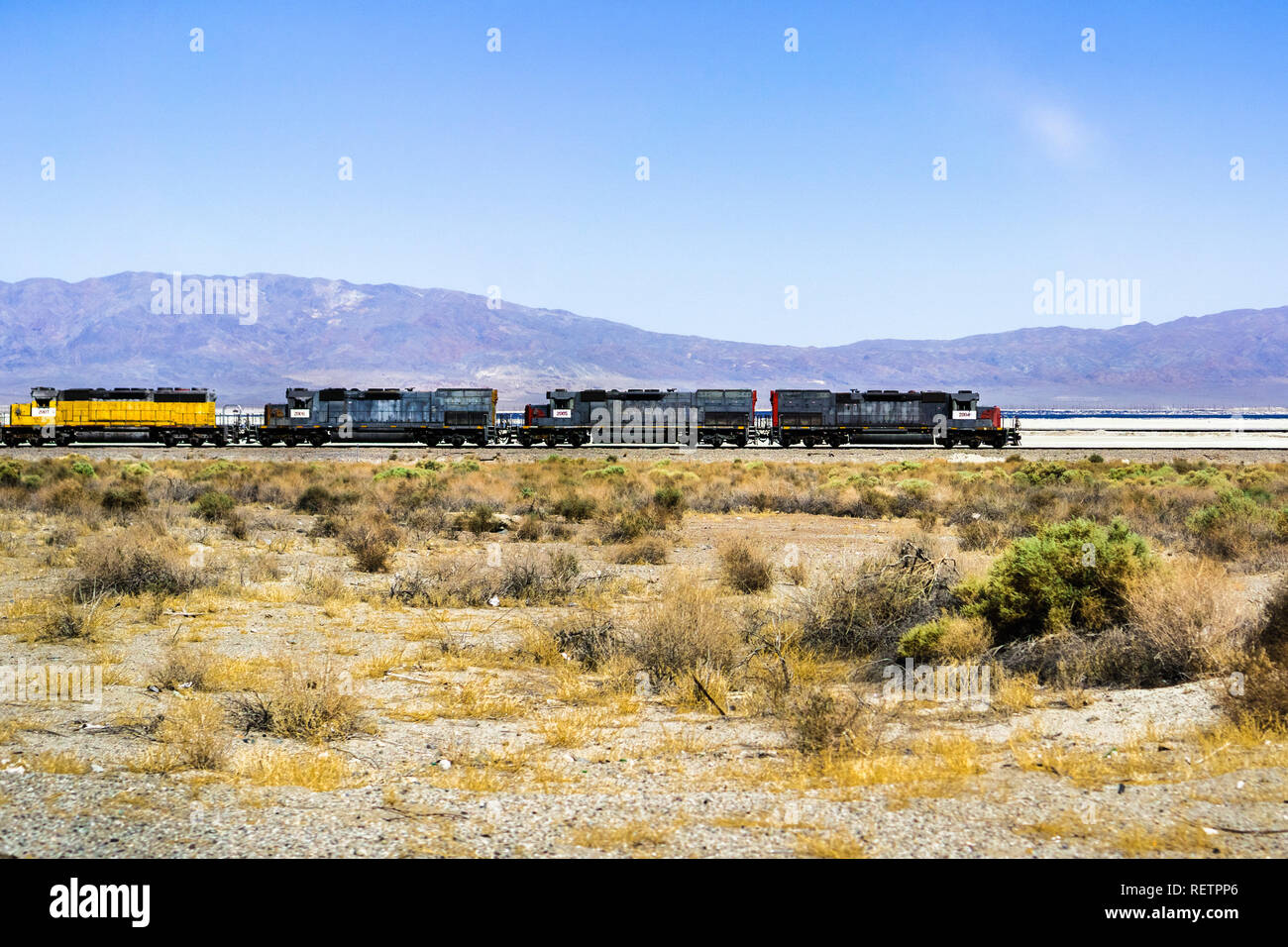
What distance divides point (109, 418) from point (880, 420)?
51.7 meters

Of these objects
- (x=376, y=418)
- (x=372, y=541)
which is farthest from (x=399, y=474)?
(x=376, y=418)

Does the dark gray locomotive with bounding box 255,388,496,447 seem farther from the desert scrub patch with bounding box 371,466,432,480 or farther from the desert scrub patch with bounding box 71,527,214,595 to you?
the desert scrub patch with bounding box 71,527,214,595

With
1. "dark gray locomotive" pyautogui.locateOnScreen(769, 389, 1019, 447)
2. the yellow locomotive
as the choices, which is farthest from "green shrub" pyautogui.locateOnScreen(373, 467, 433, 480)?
"dark gray locomotive" pyautogui.locateOnScreen(769, 389, 1019, 447)

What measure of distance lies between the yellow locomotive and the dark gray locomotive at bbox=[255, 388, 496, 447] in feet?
14.0

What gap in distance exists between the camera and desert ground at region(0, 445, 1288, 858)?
590 cm

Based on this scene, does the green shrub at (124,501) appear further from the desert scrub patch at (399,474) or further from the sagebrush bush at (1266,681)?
the sagebrush bush at (1266,681)

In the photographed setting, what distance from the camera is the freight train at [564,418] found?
64.1 m

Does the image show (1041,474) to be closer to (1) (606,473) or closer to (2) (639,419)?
(1) (606,473)

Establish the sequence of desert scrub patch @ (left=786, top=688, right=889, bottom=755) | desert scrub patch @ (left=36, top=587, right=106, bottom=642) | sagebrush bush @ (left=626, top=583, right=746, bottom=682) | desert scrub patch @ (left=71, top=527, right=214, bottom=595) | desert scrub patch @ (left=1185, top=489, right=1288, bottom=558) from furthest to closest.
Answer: desert scrub patch @ (left=1185, top=489, right=1288, bottom=558)
desert scrub patch @ (left=71, top=527, right=214, bottom=595)
desert scrub patch @ (left=36, top=587, right=106, bottom=642)
sagebrush bush @ (left=626, top=583, right=746, bottom=682)
desert scrub patch @ (left=786, top=688, right=889, bottom=755)

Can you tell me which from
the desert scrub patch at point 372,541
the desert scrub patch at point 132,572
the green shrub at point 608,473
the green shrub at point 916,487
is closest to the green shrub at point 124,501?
the desert scrub patch at point 372,541

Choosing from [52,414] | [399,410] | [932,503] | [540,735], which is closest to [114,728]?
[540,735]

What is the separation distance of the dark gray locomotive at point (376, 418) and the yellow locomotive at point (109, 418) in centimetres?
425
